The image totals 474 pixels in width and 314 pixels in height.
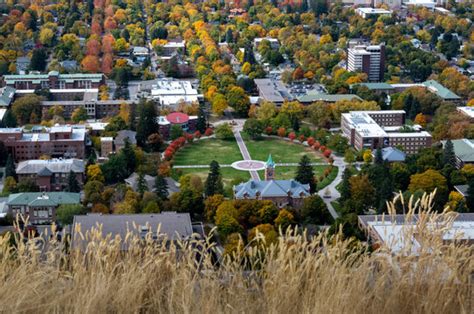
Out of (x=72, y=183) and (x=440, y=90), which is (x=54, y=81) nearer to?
(x=72, y=183)

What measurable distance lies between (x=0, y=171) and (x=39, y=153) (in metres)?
0.58

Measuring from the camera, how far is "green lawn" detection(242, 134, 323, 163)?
951cm

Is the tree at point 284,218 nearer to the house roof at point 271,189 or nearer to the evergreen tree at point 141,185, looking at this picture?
the house roof at point 271,189

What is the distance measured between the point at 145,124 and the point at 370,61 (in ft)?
17.5

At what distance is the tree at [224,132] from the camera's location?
1022 cm

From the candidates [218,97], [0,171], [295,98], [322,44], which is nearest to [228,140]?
[218,97]

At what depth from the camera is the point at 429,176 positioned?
7.84m

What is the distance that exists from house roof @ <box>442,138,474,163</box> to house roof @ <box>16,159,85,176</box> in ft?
13.9

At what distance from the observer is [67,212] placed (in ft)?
22.8

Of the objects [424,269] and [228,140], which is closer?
[424,269]

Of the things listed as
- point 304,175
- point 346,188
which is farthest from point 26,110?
point 346,188

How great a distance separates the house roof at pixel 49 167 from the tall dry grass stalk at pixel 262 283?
6375 millimetres

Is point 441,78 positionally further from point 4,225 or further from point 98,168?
point 4,225

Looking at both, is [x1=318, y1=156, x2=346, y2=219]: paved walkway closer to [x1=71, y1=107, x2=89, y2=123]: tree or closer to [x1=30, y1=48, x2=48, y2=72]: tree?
[x1=71, y1=107, x2=89, y2=123]: tree
